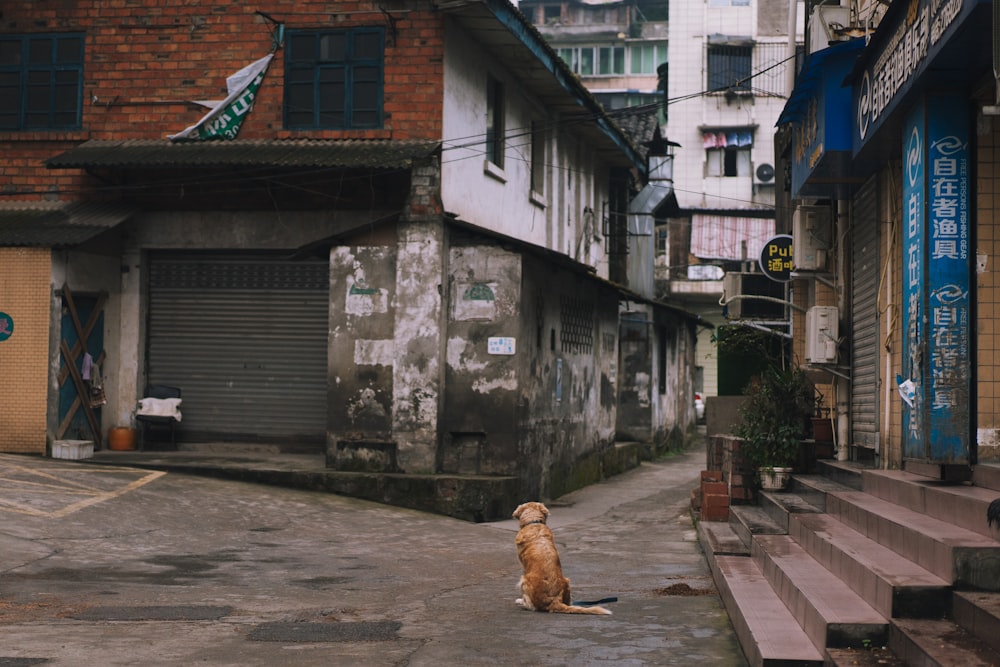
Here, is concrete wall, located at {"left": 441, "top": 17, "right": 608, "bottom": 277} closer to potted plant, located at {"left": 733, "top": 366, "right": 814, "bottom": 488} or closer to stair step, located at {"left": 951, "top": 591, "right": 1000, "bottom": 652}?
potted plant, located at {"left": 733, "top": 366, "right": 814, "bottom": 488}

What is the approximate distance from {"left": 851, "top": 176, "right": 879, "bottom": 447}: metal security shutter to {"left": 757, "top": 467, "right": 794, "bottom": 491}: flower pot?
0.76 meters

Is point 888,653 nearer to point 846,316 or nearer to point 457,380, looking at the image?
point 846,316

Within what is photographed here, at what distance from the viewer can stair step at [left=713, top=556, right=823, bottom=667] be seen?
19.5 ft

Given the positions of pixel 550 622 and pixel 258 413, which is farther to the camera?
pixel 258 413

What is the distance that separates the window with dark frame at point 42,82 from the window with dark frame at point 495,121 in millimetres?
6095

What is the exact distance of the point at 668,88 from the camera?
147 feet

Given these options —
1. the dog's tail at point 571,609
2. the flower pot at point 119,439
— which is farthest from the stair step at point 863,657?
the flower pot at point 119,439

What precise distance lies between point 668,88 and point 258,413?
3115cm

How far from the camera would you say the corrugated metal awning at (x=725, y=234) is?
42.3 meters

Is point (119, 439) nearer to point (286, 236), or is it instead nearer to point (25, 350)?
point (25, 350)

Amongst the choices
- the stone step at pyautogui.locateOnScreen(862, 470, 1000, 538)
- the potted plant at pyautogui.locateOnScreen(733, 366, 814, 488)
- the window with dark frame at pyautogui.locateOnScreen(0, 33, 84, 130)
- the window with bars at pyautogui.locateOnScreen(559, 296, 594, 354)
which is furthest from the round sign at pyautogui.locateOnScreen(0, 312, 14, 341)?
the stone step at pyautogui.locateOnScreen(862, 470, 1000, 538)

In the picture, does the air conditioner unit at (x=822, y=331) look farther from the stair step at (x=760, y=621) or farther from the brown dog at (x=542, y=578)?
the brown dog at (x=542, y=578)

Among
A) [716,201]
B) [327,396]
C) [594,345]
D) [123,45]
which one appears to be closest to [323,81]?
[123,45]

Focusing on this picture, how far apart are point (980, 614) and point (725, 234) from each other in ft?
125
